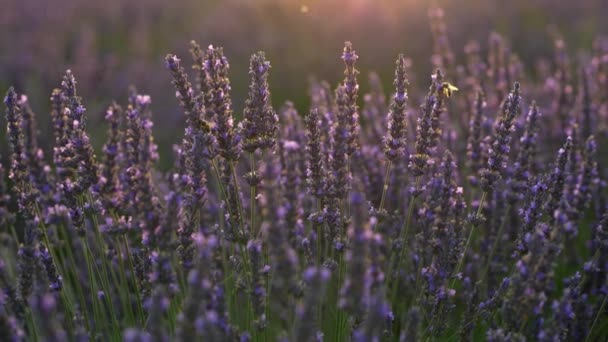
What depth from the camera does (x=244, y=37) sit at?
10.8 meters

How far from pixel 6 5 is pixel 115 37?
1820 millimetres

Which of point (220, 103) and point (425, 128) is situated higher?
point (220, 103)

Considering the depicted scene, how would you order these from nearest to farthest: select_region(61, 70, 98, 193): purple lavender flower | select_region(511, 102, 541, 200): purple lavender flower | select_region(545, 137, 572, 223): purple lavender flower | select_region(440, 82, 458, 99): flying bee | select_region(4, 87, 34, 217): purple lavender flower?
1. select_region(61, 70, 98, 193): purple lavender flower
2. select_region(4, 87, 34, 217): purple lavender flower
3. select_region(545, 137, 572, 223): purple lavender flower
4. select_region(511, 102, 541, 200): purple lavender flower
5. select_region(440, 82, 458, 99): flying bee

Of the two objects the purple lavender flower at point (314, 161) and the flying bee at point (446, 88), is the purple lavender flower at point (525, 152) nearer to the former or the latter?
the flying bee at point (446, 88)

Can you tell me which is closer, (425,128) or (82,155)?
(82,155)

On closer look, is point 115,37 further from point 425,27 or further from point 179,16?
point 425,27

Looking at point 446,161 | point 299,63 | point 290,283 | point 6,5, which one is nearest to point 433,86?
point 446,161

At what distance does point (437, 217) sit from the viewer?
105 inches

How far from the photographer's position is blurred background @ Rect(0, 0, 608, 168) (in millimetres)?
8656

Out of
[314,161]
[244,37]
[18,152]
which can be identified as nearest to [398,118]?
[314,161]

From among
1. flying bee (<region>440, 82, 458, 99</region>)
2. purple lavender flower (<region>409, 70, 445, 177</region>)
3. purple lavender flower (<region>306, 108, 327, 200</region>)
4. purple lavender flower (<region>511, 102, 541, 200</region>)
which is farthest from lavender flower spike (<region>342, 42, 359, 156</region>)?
purple lavender flower (<region>511, 102, 541, 200</region>)

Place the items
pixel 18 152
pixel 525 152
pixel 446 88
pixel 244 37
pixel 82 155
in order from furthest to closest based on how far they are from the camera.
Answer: pixel 244 37 → pixel 446 88 → pixel 525 152 → pixel 18 152 → pixel 82 155

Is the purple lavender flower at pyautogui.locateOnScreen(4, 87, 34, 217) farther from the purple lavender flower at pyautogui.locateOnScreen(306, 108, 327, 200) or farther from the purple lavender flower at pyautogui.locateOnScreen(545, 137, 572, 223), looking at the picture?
the purple lavender flower at pyautogui.locateOnScreen(545, 137, 572, 223)

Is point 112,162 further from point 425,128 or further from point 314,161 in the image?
point 425,128
